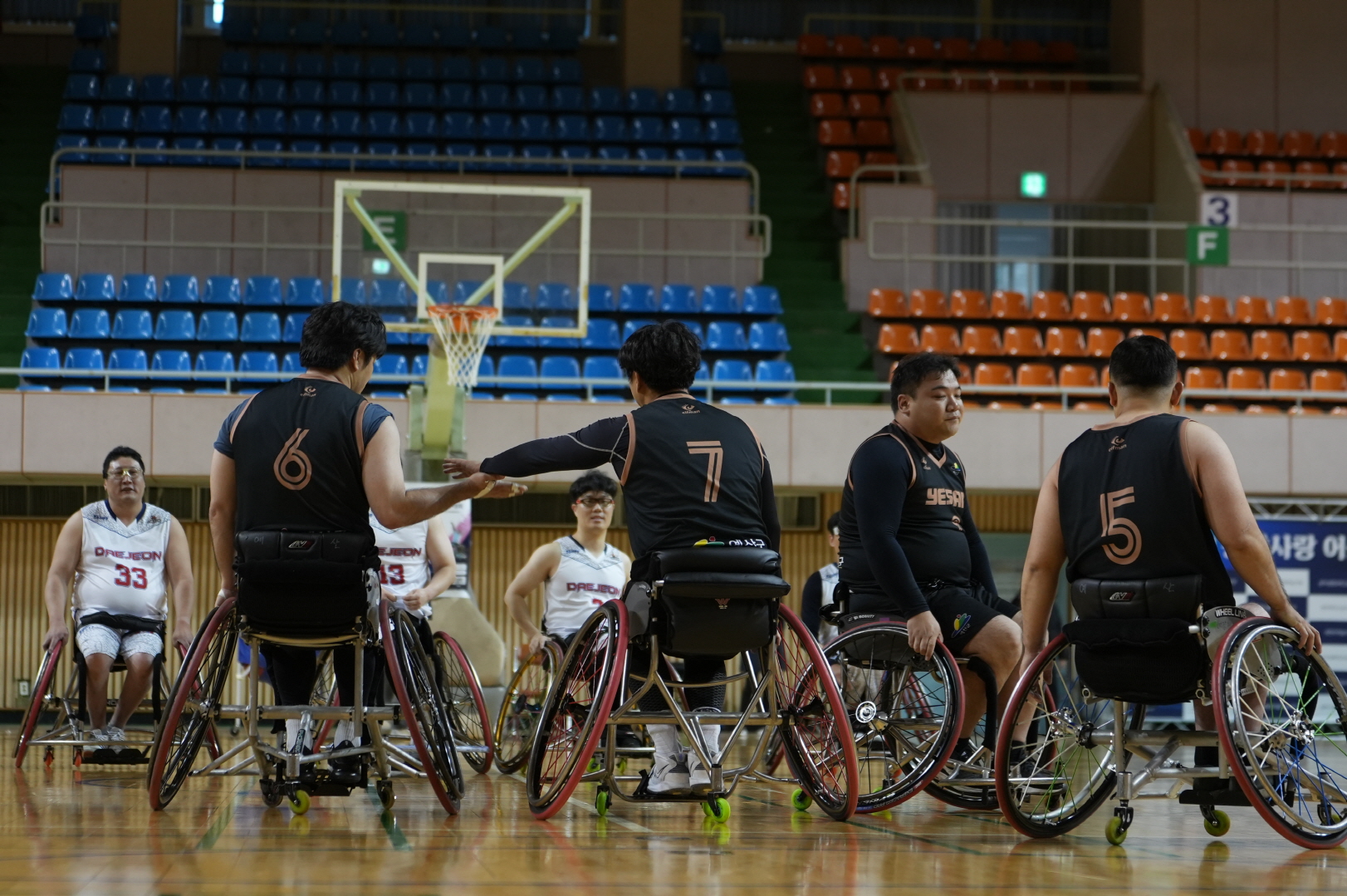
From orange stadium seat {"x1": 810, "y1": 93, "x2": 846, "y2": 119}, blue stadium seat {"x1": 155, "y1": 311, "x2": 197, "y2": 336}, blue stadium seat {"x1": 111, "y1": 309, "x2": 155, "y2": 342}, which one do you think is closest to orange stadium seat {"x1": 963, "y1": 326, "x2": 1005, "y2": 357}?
orange stadium seat {"x1": 810, "y1": 93, "x2": 846, "y2": 119}

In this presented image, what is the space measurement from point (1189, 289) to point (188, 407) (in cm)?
963

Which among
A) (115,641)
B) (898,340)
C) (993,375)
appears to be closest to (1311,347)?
(993,375)

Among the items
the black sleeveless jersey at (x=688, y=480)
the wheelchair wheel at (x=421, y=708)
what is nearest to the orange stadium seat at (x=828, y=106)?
the black sleeveless jersey at (x=688, y=480)

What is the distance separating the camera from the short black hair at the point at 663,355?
13.8 ft

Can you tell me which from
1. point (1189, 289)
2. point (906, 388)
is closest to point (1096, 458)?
point (906, 388)

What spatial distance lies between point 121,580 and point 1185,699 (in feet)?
15.9

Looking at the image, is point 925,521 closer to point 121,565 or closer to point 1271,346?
point 121,565

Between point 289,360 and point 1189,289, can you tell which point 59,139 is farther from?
point 1189,289

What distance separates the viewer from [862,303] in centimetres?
1399

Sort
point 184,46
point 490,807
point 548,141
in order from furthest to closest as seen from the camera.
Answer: point 184,46 < point 548,141 < point 490,807

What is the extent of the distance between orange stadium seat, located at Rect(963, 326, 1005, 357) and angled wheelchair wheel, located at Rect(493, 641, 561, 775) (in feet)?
24.5

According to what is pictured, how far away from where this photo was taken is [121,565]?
659 centimetres

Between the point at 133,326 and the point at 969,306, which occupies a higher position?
the point at 969,306

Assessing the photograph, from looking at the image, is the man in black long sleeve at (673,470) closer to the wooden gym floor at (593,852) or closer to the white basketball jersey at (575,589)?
the wooden gym floor at (593,852)
